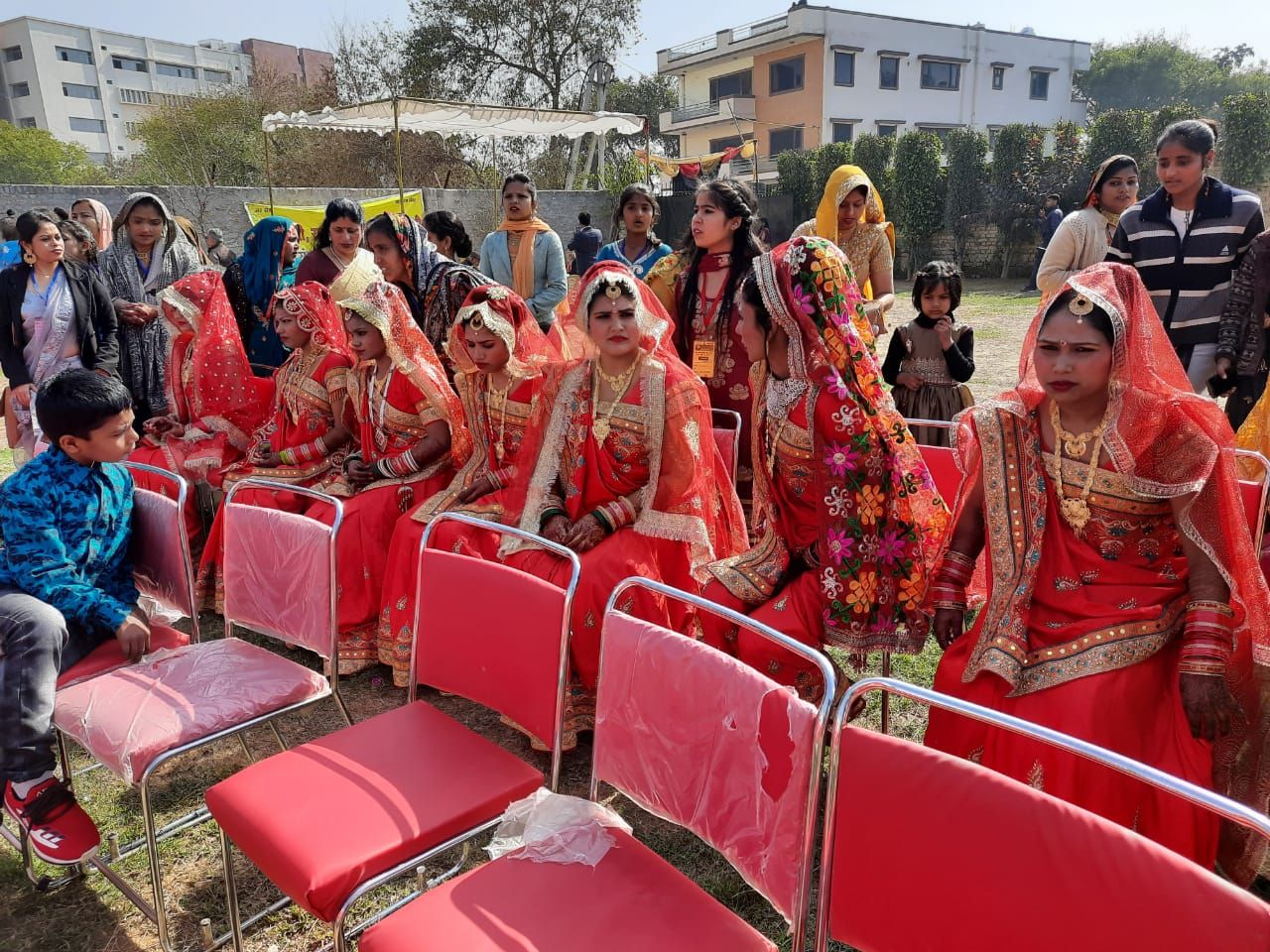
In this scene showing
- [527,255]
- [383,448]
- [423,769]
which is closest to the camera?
[423,769]

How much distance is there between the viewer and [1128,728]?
70.0 inches

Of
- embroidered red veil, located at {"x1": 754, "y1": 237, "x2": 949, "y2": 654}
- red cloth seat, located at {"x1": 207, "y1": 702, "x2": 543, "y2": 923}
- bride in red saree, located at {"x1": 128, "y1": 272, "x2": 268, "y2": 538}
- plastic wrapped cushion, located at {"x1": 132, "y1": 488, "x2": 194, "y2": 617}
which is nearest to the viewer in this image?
red cloth seat, located at {"x1": 207, "y1": 702, "x2": 543, "y2": 923}

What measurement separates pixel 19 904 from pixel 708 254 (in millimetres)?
3323

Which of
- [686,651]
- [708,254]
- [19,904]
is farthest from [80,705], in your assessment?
[708,254]

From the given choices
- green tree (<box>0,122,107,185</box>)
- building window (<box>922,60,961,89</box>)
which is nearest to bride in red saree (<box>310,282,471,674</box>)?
green tree (<box>0,122,107,185</box>)

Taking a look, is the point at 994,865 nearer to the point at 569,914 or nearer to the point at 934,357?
the point at 569,914

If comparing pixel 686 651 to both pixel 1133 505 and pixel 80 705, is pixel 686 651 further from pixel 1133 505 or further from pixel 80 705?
pixel 80 705

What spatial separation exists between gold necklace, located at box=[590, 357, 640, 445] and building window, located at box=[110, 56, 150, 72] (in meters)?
63.3

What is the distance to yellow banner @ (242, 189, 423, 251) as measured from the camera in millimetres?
11938

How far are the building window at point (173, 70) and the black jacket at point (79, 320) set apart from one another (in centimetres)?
6238

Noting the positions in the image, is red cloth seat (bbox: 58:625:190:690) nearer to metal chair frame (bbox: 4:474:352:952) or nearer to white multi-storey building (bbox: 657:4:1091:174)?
metal chair frame (bbox: 4:474:352:952)

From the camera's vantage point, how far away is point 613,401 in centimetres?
301

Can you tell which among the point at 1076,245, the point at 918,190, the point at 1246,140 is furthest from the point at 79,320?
the point at 1246,140

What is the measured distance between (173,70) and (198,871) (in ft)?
220
